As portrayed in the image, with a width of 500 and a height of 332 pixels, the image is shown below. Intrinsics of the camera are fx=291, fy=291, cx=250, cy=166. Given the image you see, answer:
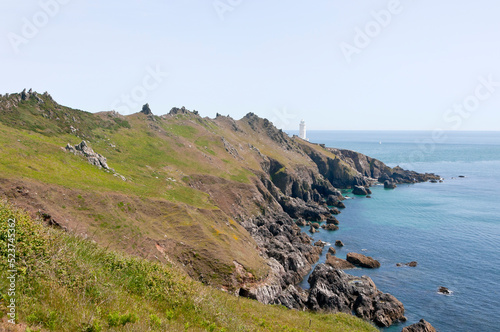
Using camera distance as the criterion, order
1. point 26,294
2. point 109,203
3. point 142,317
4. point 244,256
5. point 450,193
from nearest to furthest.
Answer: point 26,294 → point 142,317 → point 109,203 → point 244,256 → point 450,193

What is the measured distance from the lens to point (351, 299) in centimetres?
4975

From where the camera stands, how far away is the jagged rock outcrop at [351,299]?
4631 cm

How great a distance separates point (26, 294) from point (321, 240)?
3119 inches

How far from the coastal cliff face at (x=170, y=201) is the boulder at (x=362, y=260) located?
815 centimetres

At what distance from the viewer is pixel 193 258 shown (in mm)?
47312

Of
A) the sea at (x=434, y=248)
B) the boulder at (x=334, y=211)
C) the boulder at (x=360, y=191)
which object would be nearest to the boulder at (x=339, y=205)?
the sea at (x=434, y=248)

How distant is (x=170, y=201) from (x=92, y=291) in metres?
44.3

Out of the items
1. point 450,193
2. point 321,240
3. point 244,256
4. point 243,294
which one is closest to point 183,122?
point 321,240

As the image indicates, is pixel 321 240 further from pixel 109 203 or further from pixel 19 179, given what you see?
pixel 19 179

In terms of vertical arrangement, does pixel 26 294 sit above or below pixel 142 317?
above

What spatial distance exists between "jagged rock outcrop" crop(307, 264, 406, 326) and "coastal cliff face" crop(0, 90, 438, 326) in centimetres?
19

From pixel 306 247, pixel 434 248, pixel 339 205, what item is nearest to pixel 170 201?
pixel 306 247

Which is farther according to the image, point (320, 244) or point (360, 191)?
point (360, 191)

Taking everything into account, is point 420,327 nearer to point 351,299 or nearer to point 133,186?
point 351,299
